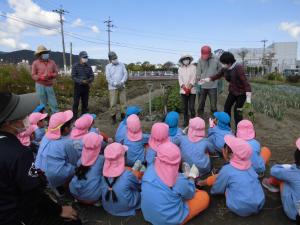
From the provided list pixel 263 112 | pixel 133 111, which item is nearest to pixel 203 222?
pixel 133 111

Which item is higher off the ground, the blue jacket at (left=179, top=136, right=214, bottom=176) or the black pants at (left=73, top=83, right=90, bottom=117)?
the black pants at (left=73, top=83, right=90, bottom=117)

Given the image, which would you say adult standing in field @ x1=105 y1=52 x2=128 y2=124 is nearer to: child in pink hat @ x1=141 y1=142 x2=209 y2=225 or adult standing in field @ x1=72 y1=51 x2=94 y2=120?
adult standing in field @ x1=72 y1=51 x2=94 y2=120

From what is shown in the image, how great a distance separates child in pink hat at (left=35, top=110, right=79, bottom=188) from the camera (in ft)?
12.8

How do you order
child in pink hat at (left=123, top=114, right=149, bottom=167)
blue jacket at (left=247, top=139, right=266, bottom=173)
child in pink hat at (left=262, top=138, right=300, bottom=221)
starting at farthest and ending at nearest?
child in pink hat at (left=123, top=114, right=149, bottom=167) < blue jacket at (left=247, top=139, right=266, bottom=173) < child in pink hat at (left=262, top=138, right=300, bottom=221)

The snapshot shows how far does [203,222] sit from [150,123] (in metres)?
4.44

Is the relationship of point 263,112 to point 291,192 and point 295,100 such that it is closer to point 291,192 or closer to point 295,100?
point 295,100

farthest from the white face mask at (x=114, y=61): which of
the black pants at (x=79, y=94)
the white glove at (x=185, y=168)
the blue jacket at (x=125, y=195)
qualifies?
the blue jacket at (x=125, y=195)

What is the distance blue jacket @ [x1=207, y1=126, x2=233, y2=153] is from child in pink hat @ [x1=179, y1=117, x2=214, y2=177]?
0.94 ft

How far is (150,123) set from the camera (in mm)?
7891

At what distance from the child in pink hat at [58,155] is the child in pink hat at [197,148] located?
4.91 feet

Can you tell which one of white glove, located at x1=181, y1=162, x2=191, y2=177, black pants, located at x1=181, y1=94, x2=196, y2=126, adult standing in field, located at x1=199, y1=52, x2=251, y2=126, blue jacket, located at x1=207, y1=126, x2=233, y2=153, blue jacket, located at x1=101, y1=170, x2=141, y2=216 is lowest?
blue jacket, located at x1=101, y1=170, x2=141, y2=216

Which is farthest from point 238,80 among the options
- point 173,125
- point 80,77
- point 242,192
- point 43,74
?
point 43,74

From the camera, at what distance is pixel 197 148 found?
4.41 meters

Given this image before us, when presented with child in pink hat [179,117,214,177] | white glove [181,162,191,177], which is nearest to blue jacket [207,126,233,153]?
child in pink hat [179,117,214,177]
